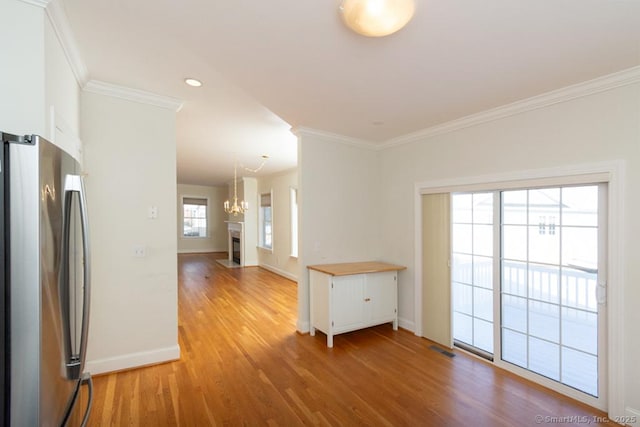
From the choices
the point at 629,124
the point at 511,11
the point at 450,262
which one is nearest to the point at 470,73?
the point at 511,11

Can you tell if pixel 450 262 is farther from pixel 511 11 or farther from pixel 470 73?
pixel 511 11

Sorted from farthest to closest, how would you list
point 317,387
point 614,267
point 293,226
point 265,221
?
1. point 265,221
2. point 293,226
3. point 317,387
4. point 614,267

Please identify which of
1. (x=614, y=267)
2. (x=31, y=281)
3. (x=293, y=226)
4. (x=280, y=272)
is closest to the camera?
(x=31, y=281)

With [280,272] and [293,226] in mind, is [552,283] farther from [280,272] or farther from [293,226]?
[280,272]

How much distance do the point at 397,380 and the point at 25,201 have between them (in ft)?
9.35

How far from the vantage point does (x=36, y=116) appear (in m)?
1.47

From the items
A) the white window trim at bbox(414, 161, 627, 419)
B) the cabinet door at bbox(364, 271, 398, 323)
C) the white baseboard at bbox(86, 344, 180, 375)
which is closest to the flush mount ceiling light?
the white window trim at bbox(414, 161, 627, 419)

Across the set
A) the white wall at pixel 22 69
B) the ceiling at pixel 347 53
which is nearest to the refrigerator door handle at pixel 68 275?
the white wall at pixel 22 69

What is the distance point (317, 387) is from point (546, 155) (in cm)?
285

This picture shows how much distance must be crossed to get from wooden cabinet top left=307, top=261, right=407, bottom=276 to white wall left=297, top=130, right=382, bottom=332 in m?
0.12

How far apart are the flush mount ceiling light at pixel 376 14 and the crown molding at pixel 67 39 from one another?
157cm

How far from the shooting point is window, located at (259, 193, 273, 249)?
8.20m

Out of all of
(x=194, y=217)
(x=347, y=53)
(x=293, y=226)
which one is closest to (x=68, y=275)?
(x=347, y=53)

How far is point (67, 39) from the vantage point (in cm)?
189
